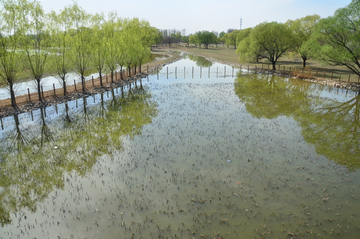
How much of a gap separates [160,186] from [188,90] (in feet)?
90.4

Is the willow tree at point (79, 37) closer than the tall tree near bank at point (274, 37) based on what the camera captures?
Yes

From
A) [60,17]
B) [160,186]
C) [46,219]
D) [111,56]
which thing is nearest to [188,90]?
[111,56]

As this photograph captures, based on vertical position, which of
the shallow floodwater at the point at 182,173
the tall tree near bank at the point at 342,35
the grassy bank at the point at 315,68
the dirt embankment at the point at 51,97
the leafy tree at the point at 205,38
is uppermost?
the leafy tree at the point at 205,38

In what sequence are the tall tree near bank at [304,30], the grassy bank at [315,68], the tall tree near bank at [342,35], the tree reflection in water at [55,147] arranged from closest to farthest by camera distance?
the tree reflection in water at [55,147] < the tall tree near bank at [342,35] < the grassy bank at [315,68] < the tall tree near bank at [304,30]

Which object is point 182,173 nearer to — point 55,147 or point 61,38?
point 55,147

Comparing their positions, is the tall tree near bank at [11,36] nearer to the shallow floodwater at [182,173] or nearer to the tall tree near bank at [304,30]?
the shallow floodwater at [182,173]

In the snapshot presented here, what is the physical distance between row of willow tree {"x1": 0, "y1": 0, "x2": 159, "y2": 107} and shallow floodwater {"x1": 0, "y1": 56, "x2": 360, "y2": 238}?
6.85m

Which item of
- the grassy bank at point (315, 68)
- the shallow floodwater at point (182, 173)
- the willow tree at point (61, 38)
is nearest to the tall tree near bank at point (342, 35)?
the grassy bank at point (315, 68)

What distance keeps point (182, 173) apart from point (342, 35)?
41.5 meters

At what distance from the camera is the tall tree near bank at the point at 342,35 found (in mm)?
37625

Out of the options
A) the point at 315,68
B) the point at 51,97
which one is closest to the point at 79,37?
the point at 51,97

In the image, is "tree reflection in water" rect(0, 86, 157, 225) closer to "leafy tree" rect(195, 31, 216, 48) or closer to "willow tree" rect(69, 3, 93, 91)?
"willow tree" rect(69, 3, 93, 91)

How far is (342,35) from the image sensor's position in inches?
1574

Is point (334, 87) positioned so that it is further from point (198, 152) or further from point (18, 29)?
point (18, 29)
